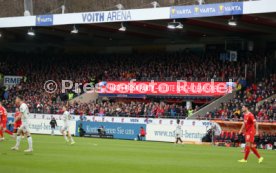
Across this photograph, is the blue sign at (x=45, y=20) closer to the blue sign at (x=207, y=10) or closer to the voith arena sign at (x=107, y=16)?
the voith arena sign at (x=107, y=16)

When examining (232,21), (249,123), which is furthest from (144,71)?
(249,123)

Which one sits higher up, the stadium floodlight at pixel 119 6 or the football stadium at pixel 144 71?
the stadium floodlight at pixel 119 6

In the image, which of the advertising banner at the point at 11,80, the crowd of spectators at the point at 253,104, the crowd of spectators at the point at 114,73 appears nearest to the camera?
the crowd of spectators at the point at 253,104

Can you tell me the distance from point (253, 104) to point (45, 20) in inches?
826

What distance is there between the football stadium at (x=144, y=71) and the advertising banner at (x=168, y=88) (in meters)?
0.09

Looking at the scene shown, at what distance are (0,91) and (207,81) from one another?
79.7 feet

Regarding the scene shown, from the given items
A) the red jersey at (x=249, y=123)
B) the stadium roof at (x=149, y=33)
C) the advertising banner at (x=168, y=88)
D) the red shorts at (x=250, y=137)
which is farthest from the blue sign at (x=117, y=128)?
the red shorts at (x=250, y=137)

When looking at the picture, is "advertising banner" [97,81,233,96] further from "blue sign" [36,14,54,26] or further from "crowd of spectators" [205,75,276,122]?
"blue sign" [36,14,54,26]

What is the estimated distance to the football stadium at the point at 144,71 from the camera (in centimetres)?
4072

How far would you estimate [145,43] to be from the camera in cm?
6091

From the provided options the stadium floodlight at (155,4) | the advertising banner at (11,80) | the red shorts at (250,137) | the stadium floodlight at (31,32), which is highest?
the stadium floodlight at (155,4)

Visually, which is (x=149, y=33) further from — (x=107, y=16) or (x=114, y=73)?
(x=107, y=16)

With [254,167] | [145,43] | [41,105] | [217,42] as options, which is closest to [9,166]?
[254,167]

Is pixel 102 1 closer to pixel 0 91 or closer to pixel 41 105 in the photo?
pixel 41 105
